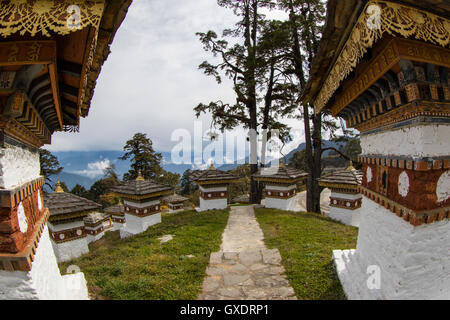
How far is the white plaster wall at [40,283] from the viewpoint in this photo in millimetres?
2148

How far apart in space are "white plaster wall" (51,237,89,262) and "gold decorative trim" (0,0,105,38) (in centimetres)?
912

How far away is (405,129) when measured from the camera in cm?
262

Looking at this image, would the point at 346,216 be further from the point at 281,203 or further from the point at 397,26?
the point at 397,26

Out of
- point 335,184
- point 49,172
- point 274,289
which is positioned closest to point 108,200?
point 49,172

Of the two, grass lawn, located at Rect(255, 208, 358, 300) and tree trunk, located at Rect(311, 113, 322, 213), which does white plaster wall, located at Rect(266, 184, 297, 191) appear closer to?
tree trunk, located at Rect(311, 113, 322, 213)

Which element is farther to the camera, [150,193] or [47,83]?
[150,193]

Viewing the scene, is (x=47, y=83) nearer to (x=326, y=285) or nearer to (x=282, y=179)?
(x=326, y=285)

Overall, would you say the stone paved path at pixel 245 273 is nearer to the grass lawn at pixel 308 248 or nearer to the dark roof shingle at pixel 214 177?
the grass lawn at pixel 308 248

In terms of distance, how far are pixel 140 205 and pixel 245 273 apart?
23.1 feet

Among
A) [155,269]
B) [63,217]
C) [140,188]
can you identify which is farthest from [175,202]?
[155,269]

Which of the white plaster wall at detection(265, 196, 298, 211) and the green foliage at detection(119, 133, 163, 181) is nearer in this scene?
the white plaster wall at detection(265, 196, 298, 211)

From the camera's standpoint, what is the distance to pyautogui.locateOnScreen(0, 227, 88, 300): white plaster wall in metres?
2.15

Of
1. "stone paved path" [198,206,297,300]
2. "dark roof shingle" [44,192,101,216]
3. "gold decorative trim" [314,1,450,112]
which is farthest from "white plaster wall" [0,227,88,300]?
"dark roof shingle" [44,192,101,216]

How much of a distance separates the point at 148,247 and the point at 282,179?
751cm
